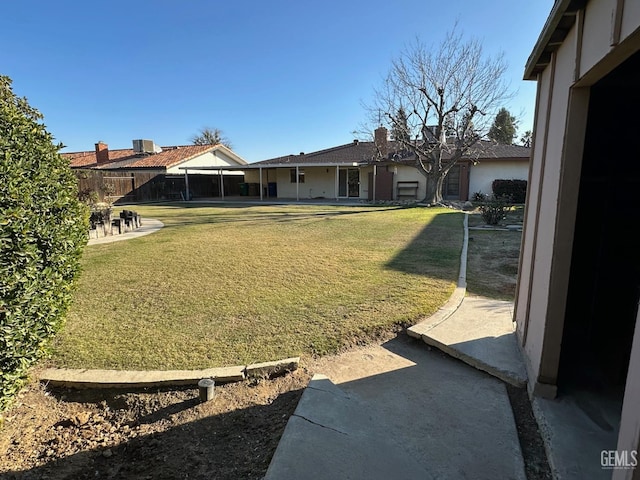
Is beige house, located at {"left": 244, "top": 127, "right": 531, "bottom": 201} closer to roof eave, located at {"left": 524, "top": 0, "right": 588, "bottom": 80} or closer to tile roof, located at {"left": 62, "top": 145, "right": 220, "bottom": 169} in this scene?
tile roof, located at {"left": 62, "top": 145, "right": 220, "bottom": 169}

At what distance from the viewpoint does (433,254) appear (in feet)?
24.2

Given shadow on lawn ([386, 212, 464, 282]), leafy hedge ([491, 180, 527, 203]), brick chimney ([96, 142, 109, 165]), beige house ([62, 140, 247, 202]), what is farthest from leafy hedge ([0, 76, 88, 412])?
A: brick chimney ([96, 142, 109, 165])

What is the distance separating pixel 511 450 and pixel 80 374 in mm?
3279

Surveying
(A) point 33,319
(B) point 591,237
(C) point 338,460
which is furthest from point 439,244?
(A) point 33,319

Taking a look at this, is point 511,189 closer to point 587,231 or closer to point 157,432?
point 587,231

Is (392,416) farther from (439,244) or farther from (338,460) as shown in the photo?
(439,244)

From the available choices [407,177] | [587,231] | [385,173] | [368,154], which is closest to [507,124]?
[368,154]

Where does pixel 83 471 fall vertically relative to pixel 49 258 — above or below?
below

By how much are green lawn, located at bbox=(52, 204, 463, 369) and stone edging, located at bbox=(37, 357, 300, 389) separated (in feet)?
0.39

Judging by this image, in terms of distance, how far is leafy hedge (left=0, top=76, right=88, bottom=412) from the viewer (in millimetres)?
2236

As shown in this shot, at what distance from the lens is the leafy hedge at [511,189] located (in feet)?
65.3

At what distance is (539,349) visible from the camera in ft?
8.71

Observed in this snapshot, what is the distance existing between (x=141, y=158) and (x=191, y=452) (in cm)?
3348

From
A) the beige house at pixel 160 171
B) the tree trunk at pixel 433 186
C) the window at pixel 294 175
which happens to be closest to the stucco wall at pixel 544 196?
the tree trunk at pixel 433 186
